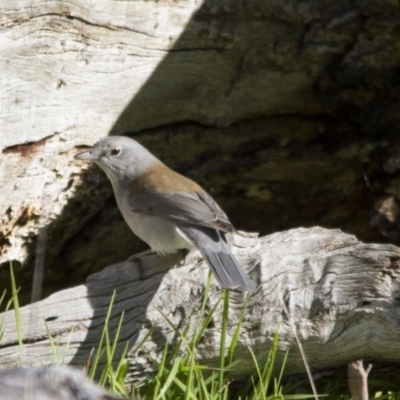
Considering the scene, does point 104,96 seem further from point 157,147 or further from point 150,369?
point 150,369

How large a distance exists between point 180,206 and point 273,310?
1.28 m

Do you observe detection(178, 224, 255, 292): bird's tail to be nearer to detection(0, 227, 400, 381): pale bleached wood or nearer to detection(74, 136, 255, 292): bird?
detection(74, 136, 255, 292): bird

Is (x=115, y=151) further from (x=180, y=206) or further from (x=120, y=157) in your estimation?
(x=180, y=206)

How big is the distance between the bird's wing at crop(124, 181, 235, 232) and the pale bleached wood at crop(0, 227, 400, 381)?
1.33 feet

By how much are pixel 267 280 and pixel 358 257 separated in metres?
0.54

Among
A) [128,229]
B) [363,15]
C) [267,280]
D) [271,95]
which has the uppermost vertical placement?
[363,15]

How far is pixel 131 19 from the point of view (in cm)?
605

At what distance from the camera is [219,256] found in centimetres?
511

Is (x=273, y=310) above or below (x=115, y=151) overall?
below

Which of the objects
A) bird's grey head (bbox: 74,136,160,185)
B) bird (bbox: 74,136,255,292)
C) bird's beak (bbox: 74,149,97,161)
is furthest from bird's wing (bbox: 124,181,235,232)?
bird's beak (bbox: 74,149,97,161)

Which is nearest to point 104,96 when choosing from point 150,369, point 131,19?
point 131,19

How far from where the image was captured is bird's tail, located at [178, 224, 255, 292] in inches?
188

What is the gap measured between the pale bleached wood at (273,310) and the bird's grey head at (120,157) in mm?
1169

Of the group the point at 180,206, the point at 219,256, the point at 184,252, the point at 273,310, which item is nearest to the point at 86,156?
the point at 180,206
